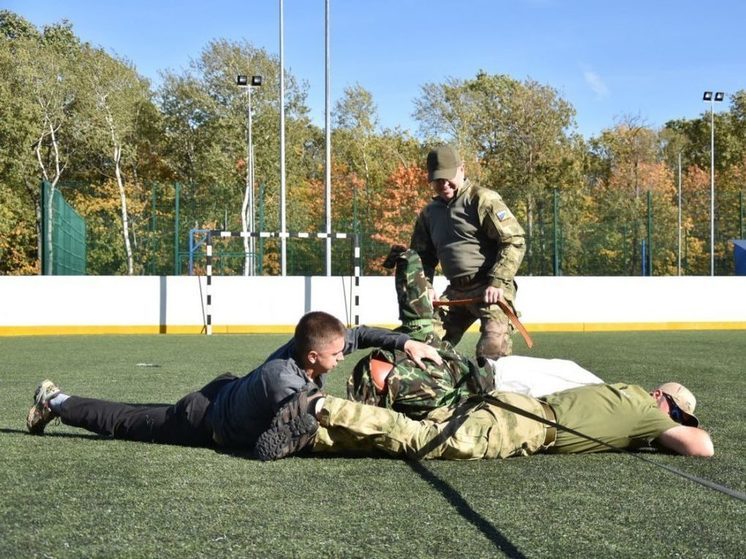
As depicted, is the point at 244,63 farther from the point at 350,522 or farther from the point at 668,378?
the point at 350,522

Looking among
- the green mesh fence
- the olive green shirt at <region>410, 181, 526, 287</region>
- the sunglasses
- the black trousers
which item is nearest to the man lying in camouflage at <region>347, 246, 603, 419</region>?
the sunglasses

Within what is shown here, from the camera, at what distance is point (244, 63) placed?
4078 centimetres

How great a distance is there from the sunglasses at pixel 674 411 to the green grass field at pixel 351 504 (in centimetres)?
24

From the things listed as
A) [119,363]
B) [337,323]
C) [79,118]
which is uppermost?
[79,118]

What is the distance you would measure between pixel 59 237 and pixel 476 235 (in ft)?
51.4

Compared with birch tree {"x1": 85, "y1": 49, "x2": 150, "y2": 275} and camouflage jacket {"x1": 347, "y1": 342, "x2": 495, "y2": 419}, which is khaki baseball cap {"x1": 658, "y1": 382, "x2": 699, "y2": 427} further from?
birch tree {"x1": 85, "y1": 49, "x2": 150, "y2": 275}

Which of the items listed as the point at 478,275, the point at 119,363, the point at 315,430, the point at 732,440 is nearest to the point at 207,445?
the point at 315,430

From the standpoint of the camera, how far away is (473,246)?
652 cm

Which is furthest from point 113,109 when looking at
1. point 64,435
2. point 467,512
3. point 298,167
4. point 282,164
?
point 467,512

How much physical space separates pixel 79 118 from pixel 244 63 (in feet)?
23.1

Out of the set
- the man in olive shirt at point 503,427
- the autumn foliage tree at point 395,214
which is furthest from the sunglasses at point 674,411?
the autumn foliage tree at point 395,214

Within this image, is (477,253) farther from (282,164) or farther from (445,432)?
(282,164)

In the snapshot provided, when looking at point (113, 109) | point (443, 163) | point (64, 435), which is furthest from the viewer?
point (113, 109)

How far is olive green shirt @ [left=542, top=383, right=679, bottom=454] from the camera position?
185 inches
